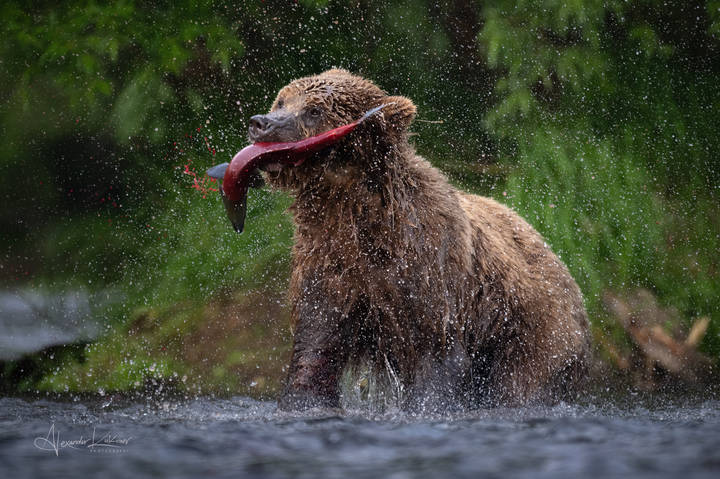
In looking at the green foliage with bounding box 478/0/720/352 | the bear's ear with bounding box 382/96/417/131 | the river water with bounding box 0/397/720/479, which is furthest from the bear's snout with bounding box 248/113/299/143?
the green foliage with bounding box 478/0/720/352

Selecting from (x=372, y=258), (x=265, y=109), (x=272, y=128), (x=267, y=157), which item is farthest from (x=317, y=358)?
(x=265, y=109)

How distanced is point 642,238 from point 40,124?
18.4 ft

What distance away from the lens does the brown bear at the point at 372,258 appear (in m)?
4.39

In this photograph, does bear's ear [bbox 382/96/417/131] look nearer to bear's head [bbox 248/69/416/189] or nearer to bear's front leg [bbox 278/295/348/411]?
bear's head [bbox 248/69/416/189]

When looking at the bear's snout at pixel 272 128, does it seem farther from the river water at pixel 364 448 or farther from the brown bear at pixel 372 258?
the river water at pixel 364 448

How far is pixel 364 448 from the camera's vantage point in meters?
2.86

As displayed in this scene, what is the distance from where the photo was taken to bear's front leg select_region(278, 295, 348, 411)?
4.47m

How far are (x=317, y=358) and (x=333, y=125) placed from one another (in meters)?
1.25

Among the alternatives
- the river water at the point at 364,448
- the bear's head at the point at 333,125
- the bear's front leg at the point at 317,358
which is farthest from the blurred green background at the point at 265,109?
the river water at the point at 364,448

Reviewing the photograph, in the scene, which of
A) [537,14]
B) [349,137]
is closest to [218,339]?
[349,137]

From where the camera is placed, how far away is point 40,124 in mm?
7730

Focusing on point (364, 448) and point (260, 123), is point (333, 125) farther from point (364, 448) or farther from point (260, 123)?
point (364, 448)

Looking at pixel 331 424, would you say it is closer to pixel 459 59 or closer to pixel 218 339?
pixel 218 339

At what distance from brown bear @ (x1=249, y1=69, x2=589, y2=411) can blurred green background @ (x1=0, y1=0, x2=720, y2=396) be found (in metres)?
2.99
